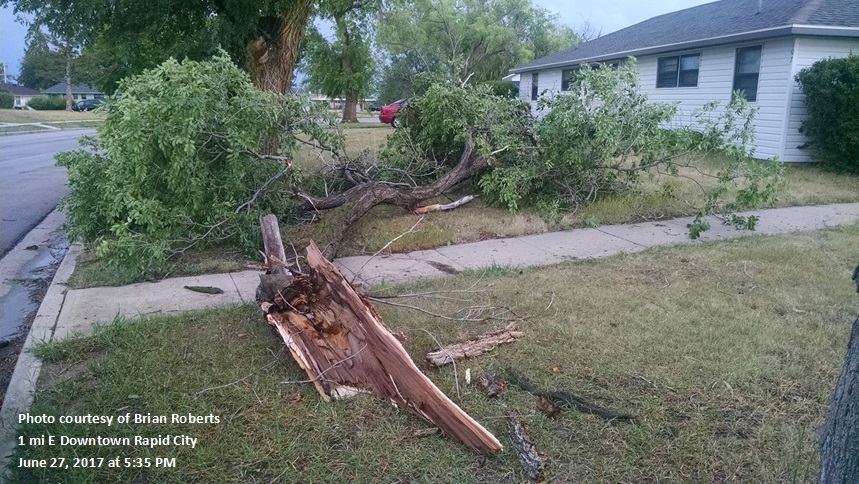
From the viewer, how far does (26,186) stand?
13242 mm

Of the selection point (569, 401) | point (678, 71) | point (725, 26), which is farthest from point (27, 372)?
point (678, 71)

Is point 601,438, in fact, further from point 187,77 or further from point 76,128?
point 76,128

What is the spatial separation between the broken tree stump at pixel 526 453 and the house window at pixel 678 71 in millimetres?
15765

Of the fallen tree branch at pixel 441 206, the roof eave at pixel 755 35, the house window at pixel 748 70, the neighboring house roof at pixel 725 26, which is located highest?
the neighboring house roof at pixel 725 26

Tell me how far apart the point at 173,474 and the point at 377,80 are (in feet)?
136

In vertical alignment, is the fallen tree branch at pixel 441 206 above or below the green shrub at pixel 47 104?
below

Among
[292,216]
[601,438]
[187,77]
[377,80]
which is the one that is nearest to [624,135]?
[292,216]

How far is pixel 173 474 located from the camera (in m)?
3.22

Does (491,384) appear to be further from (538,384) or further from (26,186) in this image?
(26,186)

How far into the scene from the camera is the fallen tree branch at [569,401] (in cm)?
373

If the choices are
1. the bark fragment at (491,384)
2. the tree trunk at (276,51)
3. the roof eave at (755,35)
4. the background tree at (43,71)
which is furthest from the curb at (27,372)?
the background tree at (43,71)

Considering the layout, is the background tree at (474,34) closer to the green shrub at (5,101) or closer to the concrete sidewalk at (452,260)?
the concrete sidewalk at (452,260)

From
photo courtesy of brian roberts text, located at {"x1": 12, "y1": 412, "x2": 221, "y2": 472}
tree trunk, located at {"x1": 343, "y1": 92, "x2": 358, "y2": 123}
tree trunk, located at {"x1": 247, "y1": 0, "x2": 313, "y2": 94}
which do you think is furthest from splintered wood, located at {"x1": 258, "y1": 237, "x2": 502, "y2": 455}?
tree trunk, located at {"x1": 343, "y1": 92, "x2": 358, "y2": 123}

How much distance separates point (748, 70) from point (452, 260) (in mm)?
11480
